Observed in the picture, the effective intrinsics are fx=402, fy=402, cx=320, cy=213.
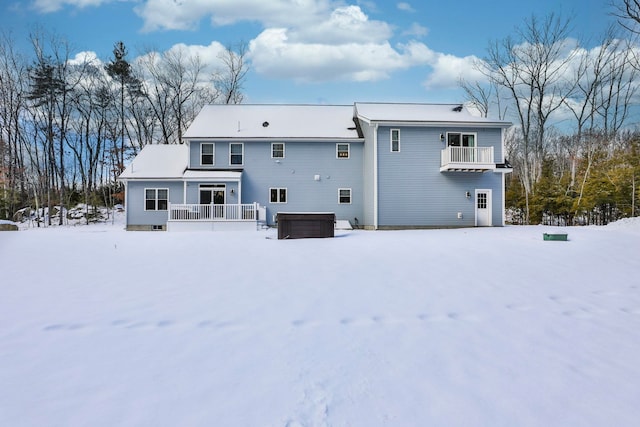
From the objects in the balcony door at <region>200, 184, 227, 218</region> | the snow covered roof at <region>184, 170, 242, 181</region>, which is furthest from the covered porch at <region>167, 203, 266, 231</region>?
the snow covered roof at <region>184, 170, 242, 181</region>

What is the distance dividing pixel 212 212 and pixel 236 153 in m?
4.43

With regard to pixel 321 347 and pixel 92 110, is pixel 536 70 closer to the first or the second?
pixel 321 347

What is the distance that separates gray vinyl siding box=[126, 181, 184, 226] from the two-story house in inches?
2.1

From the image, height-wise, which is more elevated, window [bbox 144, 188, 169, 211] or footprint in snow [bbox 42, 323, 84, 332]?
window [bbox 144, 188, 169, 211]

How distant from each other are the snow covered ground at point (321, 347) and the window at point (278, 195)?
14419 mm

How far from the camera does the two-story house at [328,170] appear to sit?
19.8 meters

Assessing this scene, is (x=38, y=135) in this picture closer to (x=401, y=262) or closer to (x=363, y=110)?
(x=363, y=110)

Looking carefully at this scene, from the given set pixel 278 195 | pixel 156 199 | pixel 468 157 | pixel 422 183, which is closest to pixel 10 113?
pixel 156 199

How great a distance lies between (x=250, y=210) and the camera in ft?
63.0

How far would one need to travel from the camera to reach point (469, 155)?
19.6m

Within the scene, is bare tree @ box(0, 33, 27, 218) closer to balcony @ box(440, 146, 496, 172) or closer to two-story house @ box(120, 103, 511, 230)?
two-story house @ box(120, 103, 511, 230)

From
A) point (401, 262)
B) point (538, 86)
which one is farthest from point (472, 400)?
point (538, 86)

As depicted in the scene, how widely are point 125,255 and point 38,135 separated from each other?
27.3 metres

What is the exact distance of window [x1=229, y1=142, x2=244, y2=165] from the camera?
2189 cm
